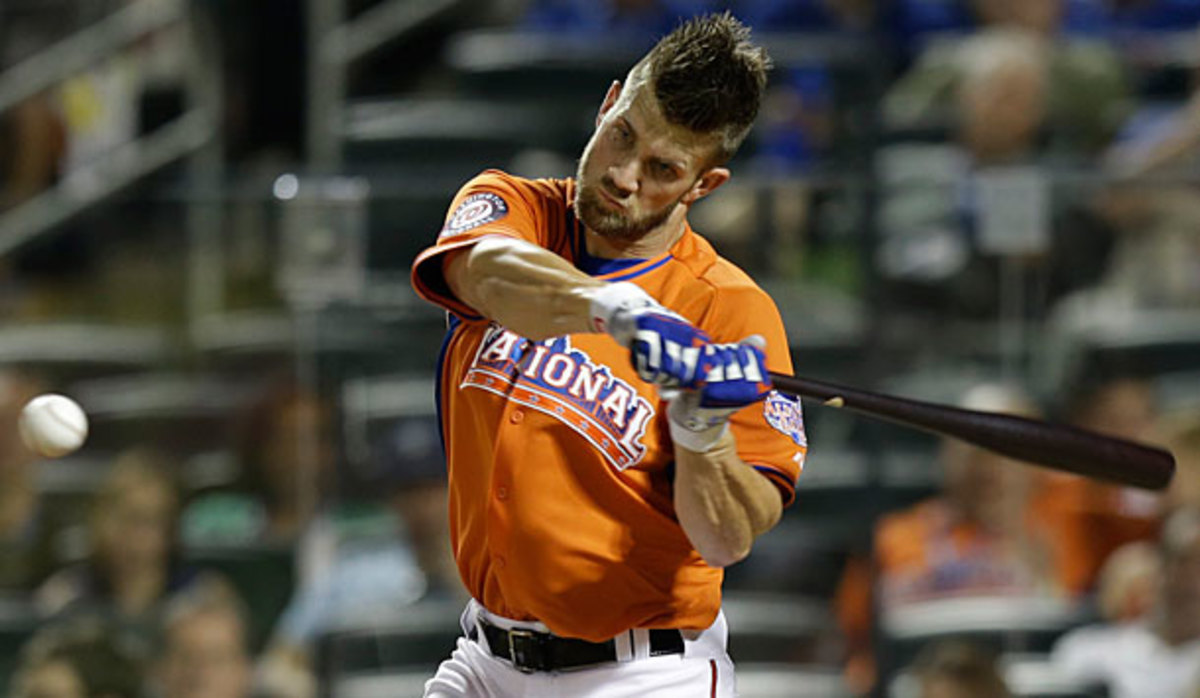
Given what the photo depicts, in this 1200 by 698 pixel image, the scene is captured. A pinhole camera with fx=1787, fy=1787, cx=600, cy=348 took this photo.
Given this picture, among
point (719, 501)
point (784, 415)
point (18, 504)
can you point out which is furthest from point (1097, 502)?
point (18, 504)

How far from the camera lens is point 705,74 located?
2.80 metres

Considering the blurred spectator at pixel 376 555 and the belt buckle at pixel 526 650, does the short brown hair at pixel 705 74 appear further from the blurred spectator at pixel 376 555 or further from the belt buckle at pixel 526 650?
the blurred spectator at pixel 376 555

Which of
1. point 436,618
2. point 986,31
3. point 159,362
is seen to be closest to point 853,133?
point 986,31

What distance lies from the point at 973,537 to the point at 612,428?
8.48 feet

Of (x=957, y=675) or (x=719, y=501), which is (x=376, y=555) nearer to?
(x=957, y=675)

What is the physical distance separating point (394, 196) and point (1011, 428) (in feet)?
8.10

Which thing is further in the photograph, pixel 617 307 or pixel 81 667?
pixel 81 667

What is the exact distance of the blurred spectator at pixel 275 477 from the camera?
5090 mm

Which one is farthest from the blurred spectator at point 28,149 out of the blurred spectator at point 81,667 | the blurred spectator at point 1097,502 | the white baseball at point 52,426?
the blurred spectator at point 1097,502

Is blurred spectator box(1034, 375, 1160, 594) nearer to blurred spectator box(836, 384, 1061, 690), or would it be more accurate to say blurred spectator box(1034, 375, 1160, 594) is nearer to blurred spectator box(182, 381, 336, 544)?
blurred spectator box(836, 384, 1061, 690)

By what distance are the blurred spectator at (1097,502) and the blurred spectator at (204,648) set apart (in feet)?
7.74

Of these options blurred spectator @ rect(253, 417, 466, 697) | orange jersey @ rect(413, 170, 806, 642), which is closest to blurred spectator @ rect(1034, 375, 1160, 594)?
blurred spectator @ rect(253, 417, 466, 697)

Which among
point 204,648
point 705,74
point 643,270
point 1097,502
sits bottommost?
point 204,648

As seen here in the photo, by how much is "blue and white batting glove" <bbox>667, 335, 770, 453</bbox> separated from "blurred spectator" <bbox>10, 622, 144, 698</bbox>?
2948 mm
